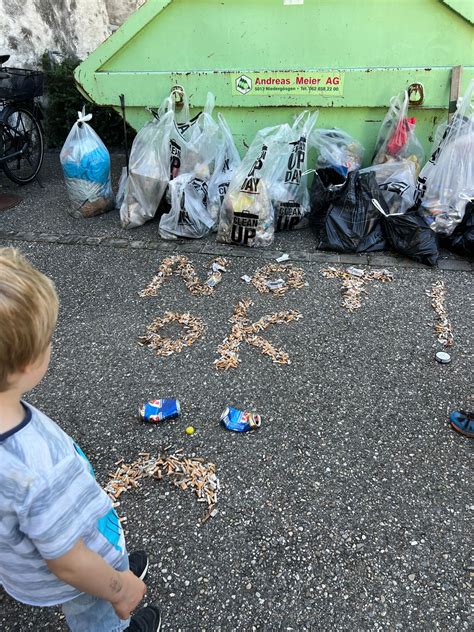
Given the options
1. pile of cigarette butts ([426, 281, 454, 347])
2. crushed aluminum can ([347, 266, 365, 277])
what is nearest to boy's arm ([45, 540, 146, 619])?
pile of cigarette butts ([426, 281, 454, 347])

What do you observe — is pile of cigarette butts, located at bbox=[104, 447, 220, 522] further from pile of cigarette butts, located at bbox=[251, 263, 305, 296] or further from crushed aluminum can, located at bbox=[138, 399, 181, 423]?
pile of cigarette butts, located at bbox=[251, 263, 305, 296]

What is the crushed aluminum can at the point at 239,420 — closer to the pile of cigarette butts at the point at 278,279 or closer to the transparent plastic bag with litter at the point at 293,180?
the pile of cigarette butts at the point at 278,279

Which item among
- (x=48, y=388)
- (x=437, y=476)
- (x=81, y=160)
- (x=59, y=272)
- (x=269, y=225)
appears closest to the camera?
(x=437, y=476)

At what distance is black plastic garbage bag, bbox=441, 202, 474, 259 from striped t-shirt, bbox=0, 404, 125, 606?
10.2ft

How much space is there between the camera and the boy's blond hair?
761 millimetres

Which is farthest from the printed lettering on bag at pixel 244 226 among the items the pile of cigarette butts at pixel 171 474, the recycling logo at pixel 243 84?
the pile of cigarette butts at pixel 171 474

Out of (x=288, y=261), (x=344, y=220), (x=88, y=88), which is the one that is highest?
(x=88, y=88)

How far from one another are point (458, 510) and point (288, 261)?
2.07m

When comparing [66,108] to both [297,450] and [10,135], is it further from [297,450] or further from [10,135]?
[297,450]

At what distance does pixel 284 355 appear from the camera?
2.50 m

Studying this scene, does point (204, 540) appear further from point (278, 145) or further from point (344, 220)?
point (278, 145)

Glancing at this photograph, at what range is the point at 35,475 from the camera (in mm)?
765

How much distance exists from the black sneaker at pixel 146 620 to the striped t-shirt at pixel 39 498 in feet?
1.80

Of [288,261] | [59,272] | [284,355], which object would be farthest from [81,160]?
[284,355]
